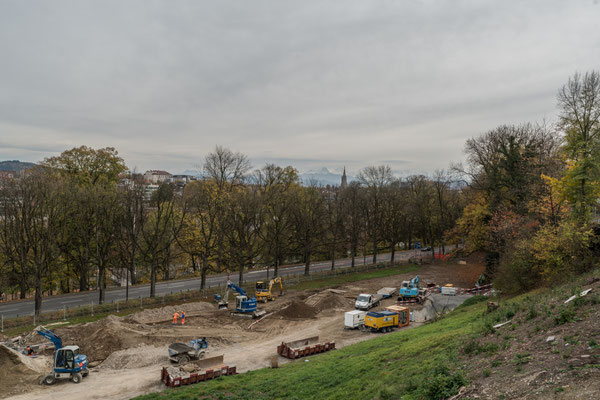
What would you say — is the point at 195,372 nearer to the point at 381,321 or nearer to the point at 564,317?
the point at 381,321

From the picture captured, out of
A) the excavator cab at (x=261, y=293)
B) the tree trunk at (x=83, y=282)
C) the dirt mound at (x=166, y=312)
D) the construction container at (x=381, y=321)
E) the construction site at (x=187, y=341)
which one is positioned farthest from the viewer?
the tree trunk at (x=83, y=282)

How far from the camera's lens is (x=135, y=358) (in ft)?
81.5

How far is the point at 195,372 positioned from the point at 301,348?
24.4 ft

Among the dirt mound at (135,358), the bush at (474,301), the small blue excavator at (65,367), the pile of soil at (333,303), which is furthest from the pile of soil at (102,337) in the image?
the bush at (474,301)

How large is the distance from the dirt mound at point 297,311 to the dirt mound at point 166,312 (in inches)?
313

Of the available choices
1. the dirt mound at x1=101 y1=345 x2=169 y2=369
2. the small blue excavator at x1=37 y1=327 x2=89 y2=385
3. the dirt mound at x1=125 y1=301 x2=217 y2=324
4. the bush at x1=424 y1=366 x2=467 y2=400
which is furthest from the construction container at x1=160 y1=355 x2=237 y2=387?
the bush at x1=424 y1=366 x2=467 y2=400

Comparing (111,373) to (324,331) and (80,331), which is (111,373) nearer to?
(80,331)

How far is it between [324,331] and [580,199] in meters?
22.2

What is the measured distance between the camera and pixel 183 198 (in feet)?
155

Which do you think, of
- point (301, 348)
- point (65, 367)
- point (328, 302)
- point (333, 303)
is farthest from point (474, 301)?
point (65, 367)

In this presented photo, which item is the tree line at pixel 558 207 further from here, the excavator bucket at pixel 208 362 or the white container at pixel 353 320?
the excavator bucket at pixel 208 362

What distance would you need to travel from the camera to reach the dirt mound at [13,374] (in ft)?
67.2

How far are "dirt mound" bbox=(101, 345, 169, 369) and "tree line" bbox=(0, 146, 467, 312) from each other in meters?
14.4

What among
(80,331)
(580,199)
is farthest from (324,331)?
(580,199)
